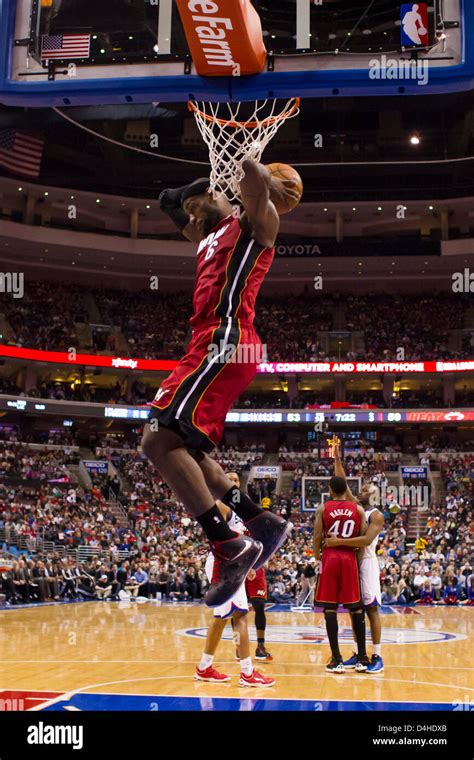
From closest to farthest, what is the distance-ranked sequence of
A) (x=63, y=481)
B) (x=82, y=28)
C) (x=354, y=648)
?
1. (x=82, y=28)
2. (x=354, y=648)
3. (x=63, y=481)

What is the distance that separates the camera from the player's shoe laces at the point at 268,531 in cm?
408

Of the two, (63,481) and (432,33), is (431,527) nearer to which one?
(63,481)

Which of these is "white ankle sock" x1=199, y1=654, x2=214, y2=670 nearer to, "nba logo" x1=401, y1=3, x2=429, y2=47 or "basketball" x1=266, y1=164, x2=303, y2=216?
"basketball" x1=266, y1=164, x2=303, y2=216

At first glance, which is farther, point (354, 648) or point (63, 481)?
point (63, 481)

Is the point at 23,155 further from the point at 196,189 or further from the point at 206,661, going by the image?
the point at 196,189

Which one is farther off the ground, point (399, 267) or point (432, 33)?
point (399, 267)

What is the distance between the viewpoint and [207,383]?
152 inches

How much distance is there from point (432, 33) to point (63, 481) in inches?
1157

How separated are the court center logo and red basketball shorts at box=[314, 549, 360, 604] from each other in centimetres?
342

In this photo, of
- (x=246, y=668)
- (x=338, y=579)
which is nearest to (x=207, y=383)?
(x=246, y=668)

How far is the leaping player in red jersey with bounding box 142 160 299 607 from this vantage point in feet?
12.3

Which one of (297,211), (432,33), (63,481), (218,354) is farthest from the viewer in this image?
(297,211)

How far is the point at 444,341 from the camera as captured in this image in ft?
133
